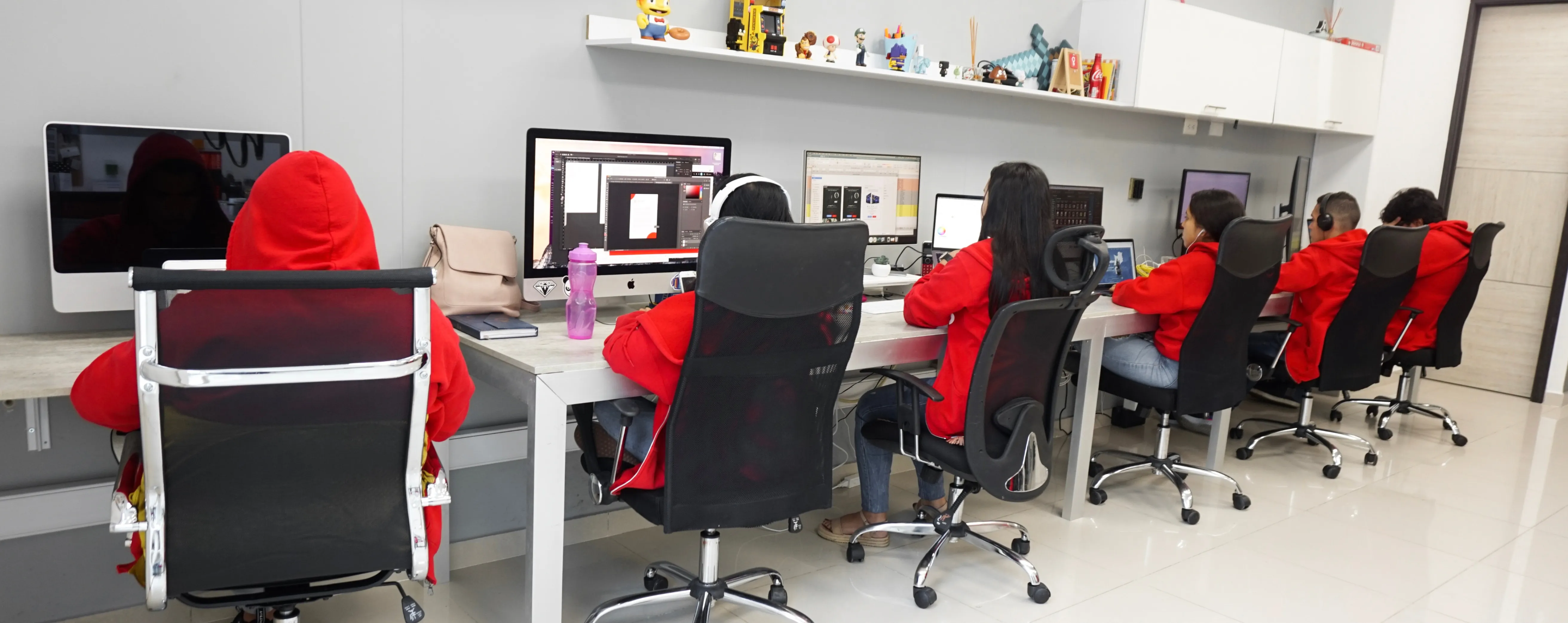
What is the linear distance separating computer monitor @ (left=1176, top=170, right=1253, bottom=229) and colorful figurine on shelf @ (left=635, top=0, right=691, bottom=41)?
9.72 feet

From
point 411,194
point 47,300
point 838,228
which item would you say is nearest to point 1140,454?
point 838,228

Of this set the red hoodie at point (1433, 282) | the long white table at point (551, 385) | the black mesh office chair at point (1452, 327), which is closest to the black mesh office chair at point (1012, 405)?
the long white table at point (551, 385)

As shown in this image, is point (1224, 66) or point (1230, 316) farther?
point (1224, 66)

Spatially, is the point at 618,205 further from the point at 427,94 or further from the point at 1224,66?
the point at 1224,66

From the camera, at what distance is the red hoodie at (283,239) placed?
5.22 ft

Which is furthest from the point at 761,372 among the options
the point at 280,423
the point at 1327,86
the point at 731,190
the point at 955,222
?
the point at 1327,86

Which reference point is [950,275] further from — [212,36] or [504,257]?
[212,36]

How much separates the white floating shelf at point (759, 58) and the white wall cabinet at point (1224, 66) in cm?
26

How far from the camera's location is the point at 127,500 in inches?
63.3

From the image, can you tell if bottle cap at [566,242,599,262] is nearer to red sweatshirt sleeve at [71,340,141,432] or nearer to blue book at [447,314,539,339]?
blue book at [447,314,539,339]

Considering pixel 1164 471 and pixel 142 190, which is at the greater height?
pixel 142 190

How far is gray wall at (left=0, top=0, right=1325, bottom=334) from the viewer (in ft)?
7.09

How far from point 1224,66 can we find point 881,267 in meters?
2.12

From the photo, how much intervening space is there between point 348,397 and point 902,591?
1.70 meters
